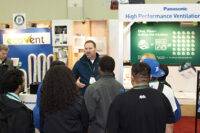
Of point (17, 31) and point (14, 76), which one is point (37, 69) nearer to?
point (17, 31)

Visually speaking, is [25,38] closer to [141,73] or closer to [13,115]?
[13,115]

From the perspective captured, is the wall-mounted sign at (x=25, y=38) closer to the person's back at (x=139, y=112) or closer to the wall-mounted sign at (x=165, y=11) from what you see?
the wall-mounted sign at (x=165, y=11)

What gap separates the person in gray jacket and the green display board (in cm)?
170

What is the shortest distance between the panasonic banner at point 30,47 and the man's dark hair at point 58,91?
4.33 meters

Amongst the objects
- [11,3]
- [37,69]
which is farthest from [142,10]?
[11,3]

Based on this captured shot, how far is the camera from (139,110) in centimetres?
171

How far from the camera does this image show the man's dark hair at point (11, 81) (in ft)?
6.69

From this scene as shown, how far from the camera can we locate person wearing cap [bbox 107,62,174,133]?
5.62 ft

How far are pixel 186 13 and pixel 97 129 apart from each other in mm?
2007

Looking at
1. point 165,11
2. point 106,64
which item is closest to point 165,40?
point 165,11

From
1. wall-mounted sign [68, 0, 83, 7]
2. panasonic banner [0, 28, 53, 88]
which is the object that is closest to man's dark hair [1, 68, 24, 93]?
panasonic banner [0, 28, 53, 88]

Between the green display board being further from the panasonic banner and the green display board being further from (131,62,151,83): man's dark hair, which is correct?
the panasonic banner

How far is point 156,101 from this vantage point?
175cm

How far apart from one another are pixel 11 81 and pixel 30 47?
436 centimetres
